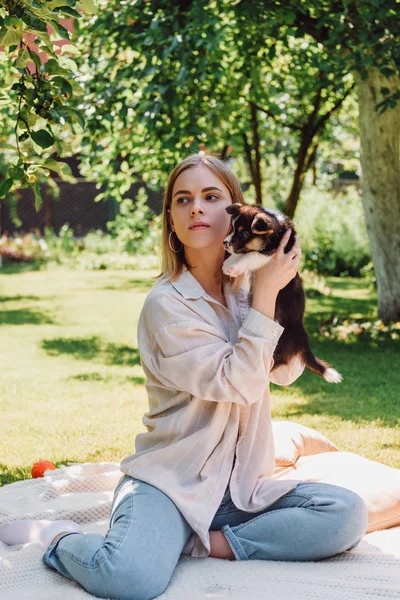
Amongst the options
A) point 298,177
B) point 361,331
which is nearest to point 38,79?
point 361,331

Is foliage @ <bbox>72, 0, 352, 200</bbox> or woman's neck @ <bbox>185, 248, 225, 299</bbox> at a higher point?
foliage @ <bbox>72, 0, 352, 200</bbox>

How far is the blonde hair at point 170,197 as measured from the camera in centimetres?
313

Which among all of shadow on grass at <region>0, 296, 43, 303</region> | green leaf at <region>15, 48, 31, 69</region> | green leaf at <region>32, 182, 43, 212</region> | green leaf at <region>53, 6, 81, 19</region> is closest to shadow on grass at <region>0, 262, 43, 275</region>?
shadow on grass at <region>0, 296, 43, 303</region>

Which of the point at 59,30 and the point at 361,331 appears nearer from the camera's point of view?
the point at 59,30

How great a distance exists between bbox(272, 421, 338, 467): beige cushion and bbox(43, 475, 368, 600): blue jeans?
24.6 inches

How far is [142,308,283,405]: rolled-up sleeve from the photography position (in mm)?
2752

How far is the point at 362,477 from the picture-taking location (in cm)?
338

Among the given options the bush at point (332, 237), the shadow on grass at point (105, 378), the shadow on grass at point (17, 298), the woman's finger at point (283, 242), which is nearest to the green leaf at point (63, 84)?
the woman's finger at point (283, 242)

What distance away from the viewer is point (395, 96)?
6.48 meters

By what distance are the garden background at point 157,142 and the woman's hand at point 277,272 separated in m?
1.04

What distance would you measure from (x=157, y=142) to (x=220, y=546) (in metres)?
6.04

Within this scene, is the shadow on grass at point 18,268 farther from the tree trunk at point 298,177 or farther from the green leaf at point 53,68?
the green leaf at point 53,68

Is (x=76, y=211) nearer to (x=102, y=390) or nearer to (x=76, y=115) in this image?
(x=102, y=390)

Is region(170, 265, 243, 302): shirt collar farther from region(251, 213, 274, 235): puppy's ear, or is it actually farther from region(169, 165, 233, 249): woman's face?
region(251, 213, 274, 235): puppy's ear
